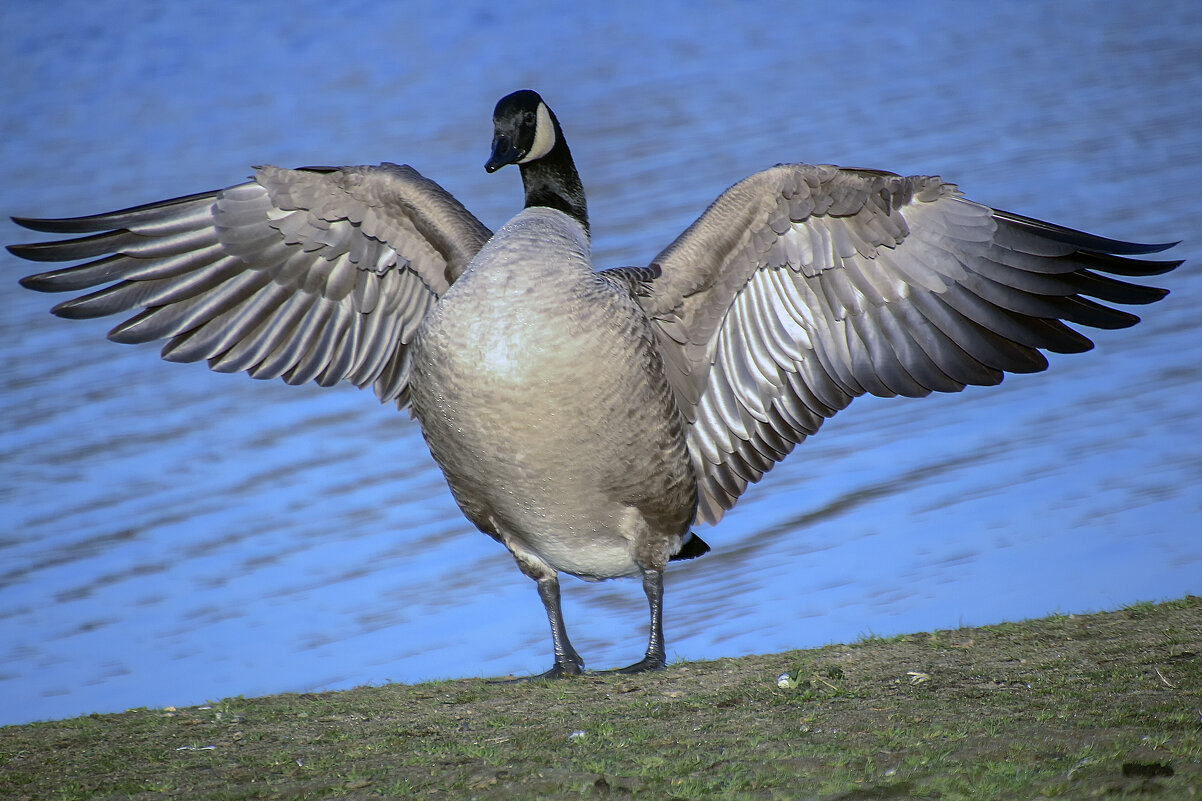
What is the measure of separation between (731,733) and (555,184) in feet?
8.88

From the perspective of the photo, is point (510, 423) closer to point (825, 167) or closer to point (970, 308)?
point (825, 167)

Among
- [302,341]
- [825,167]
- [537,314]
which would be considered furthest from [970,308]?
[302,341]

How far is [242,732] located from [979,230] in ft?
11.2

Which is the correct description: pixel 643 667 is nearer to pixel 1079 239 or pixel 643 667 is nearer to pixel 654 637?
pixel 654 637

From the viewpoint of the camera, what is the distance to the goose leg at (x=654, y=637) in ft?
14.5

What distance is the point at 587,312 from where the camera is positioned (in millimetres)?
4086

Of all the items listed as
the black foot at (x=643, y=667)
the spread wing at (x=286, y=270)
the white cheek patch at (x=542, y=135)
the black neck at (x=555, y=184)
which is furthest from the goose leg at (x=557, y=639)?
the white cheek patch at (x=542, y=135)

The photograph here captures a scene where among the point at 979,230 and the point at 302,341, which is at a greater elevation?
the point at 302,341

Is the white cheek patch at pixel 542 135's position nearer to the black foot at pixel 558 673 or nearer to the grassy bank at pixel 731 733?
the black foot at pixel 558 673

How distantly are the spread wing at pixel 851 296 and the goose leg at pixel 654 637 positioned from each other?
30.4 inches

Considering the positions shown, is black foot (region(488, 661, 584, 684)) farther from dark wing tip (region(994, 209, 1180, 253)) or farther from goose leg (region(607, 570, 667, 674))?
dark wing tip (region(994, 209, 1180, 253))

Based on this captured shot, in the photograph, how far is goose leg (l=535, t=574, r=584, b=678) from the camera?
4.46 meters

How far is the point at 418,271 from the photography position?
4.97m

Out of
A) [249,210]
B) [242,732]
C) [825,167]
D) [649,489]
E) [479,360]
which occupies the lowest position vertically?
[242,732]
